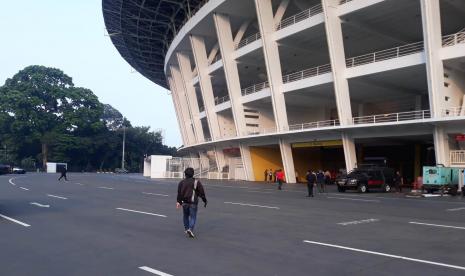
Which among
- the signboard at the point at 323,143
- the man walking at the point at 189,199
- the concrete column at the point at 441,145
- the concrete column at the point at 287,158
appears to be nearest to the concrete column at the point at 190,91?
the concrete column at the point at 287,158

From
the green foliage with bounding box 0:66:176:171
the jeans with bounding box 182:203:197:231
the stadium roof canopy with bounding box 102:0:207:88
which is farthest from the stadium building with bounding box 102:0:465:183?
the green foliage with bounding box 0:66:176:171

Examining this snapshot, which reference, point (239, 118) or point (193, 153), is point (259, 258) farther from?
point (193, 153)

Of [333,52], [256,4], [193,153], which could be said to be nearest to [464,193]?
[333,52]

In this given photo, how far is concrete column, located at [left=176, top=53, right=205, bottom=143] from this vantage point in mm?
50969

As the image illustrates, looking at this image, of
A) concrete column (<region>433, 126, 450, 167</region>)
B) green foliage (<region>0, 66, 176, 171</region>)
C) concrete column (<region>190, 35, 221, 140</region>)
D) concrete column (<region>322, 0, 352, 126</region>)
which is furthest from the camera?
green foliage (<region>0, 66, 176, 171</region>)

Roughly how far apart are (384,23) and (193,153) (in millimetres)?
34368

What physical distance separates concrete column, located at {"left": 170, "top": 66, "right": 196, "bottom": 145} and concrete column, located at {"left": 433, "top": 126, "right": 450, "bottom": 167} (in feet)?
114

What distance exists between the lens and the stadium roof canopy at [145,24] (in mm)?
45062

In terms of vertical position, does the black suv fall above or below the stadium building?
below

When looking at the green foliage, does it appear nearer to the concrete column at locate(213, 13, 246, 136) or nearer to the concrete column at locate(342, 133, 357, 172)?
the concrete column at locate(213, 13, 246, 136)

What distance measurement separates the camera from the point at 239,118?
3997 centimetres

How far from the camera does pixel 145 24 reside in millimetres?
50844

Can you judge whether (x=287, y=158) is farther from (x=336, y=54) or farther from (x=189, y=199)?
(x=189, y=199)

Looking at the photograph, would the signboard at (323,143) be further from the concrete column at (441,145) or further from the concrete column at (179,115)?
the concrete column at (179,115)
